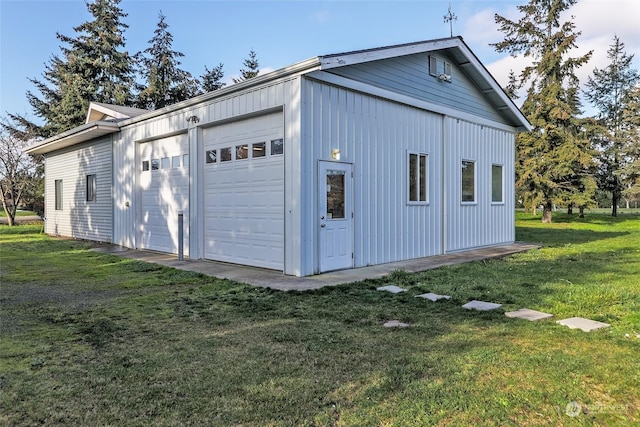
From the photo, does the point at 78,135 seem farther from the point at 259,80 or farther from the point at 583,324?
the point at 583,324

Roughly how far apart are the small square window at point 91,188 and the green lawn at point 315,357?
27.7ft

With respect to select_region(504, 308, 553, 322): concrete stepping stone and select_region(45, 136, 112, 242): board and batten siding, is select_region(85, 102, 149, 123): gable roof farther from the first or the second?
select_region(504, 308, 553, 322): concrete stepping stone

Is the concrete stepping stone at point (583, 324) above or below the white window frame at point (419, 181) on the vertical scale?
below

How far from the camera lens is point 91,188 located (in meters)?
14.0

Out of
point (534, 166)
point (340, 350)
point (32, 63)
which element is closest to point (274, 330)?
point (340, 350)

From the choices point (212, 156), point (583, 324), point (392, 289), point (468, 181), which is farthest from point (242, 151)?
point (583, 324)

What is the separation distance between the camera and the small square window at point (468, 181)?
10.7 metres

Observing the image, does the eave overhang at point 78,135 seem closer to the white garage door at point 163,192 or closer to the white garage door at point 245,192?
the white garage door at point 163,192

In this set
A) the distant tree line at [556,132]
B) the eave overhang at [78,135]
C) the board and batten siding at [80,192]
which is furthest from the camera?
the distant tree line at [556,132]

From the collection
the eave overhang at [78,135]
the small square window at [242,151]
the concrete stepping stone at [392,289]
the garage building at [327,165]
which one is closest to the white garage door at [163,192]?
the garage building at [327,165]

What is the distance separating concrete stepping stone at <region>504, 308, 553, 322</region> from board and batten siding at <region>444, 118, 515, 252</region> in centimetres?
558

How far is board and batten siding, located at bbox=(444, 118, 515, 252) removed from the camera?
10.3 meters

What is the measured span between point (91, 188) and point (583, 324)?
1440cm

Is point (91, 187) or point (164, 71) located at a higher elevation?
point (164, 71)
